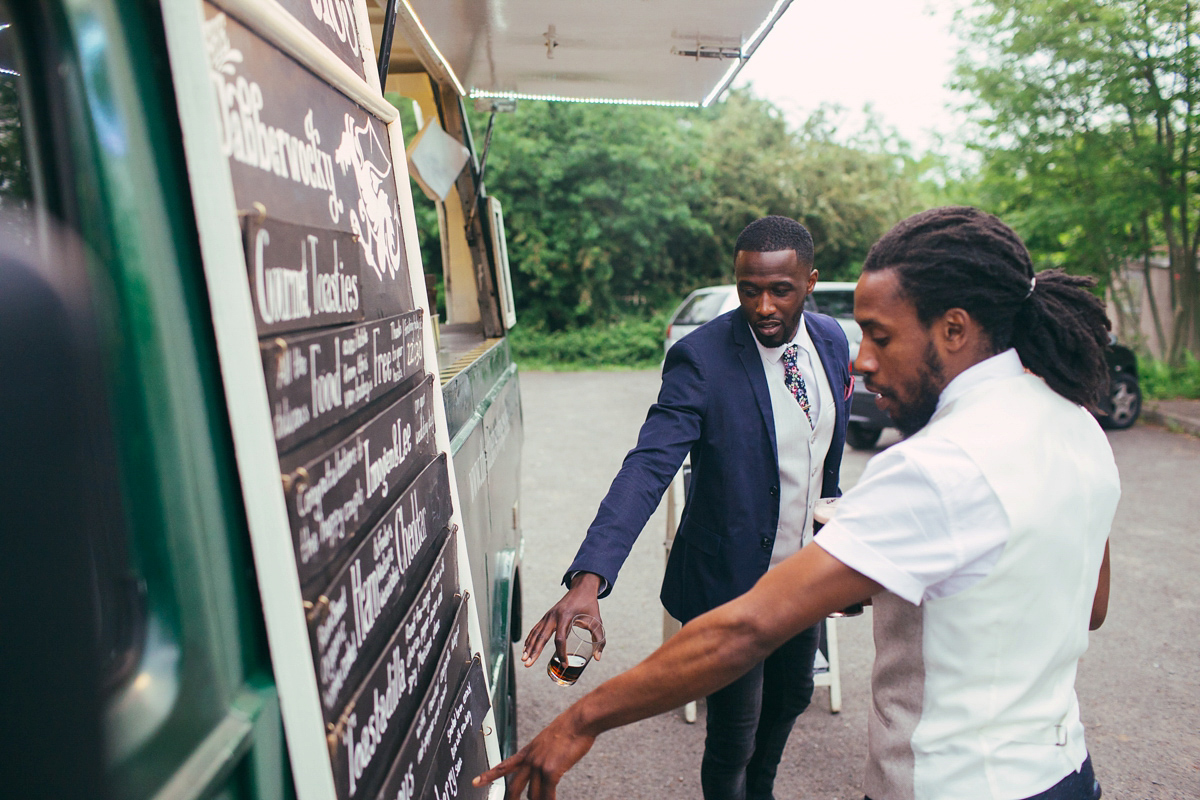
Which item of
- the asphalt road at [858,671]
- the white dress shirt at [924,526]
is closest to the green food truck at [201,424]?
the white dress shirt at [924,526]

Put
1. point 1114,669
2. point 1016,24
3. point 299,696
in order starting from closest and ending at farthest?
point 299,696, point 1114,669, point 1016,24

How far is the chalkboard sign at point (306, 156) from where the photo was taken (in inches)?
36.4

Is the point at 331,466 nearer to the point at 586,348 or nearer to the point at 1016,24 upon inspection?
the point at 1016,24

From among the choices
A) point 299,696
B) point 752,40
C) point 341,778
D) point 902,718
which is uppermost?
point 752,40

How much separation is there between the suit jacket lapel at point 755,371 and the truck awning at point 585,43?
3.64 ft

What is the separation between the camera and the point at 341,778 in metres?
1.00

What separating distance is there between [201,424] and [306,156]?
46 cm

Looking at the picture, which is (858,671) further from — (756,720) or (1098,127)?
(1098,127)

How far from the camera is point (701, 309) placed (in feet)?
38.7

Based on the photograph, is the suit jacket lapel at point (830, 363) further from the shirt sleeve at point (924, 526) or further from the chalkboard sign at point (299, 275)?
the chalkboard sign at point (299, 275)

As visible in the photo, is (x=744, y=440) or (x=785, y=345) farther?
(x=785, y=345)

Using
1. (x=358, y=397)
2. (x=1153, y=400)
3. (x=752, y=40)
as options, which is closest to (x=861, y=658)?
(x=752, y=40)

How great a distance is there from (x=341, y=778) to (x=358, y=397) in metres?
0.51

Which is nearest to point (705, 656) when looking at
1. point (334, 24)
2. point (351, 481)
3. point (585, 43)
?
point (351, 481)
